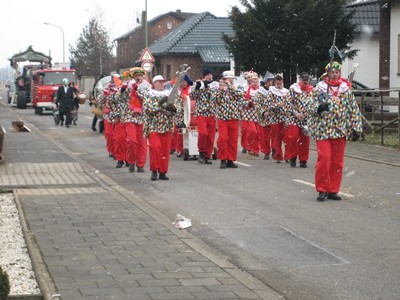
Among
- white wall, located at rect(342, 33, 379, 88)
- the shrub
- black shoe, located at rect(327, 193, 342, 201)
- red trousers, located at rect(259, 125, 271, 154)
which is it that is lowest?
black shoe, located at rect(327, 193, 342, 201)

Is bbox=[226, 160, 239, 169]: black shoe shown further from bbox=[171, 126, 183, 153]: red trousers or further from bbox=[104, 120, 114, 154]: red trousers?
bbox=[104, 120, 114, 154]: red trousers

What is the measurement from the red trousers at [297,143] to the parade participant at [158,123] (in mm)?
3143

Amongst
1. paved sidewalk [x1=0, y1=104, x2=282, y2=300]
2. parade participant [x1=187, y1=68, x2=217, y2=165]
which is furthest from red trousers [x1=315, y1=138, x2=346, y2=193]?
parade participant [x1=187, y1=68, x2=217, y2=165]

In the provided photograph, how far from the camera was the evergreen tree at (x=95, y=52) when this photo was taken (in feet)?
271

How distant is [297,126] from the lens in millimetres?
17109

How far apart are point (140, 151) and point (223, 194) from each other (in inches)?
145

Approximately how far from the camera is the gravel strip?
7017mm

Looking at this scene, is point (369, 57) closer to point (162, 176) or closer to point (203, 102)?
point (203, 102)

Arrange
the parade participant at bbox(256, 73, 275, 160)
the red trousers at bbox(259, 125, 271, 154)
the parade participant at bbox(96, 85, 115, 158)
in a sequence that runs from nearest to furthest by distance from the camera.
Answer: the parade participant at bbox(96, 85, 115, 158), the parade participant at bbox(256, 73, 275, 160), the red trousers at bbox(259, 125, 271, 154)

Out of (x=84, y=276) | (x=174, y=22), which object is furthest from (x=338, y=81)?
(x=174, y=22)

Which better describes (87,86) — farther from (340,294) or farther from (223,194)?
(340,294)

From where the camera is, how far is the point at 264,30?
31500mm

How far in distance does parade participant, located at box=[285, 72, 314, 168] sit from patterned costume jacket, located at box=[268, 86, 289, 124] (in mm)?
873

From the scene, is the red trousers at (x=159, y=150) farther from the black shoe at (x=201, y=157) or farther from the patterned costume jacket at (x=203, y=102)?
the black shoe at (x=201, y=157)
